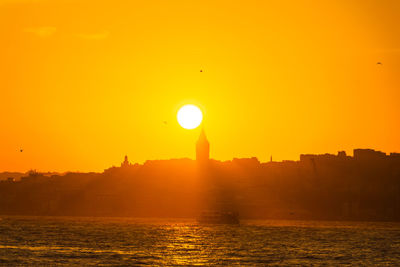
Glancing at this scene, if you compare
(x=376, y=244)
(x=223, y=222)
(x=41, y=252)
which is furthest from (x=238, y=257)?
(x=223, y=222)

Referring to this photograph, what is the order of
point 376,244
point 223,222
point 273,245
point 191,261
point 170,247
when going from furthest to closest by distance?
point 223,222 < point 376,244 < point 273,245 < point 170,247 < point 191,261

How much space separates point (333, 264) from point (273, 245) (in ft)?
92.6

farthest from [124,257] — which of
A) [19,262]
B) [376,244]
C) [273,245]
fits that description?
[376,244]

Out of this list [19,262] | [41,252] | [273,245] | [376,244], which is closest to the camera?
[19,262]

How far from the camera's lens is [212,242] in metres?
112

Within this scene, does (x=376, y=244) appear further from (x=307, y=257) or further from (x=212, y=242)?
(x=307, y=257)

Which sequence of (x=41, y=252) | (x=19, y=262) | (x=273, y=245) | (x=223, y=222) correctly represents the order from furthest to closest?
(x=223, y=222) < (x=273, y=245) < (x=41, y=252) < (x=19, y=262)

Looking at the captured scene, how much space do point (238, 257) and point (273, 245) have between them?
2264cm

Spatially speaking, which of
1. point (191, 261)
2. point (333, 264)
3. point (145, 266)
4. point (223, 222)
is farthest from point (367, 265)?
point (223, 222)

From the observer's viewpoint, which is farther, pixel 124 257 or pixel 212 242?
pixel 212 242

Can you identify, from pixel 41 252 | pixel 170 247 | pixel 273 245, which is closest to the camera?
pixel 41 252

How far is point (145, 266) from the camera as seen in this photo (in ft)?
239

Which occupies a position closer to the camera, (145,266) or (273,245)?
(145,266)

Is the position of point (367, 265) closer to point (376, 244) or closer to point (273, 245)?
point (273, 245)
